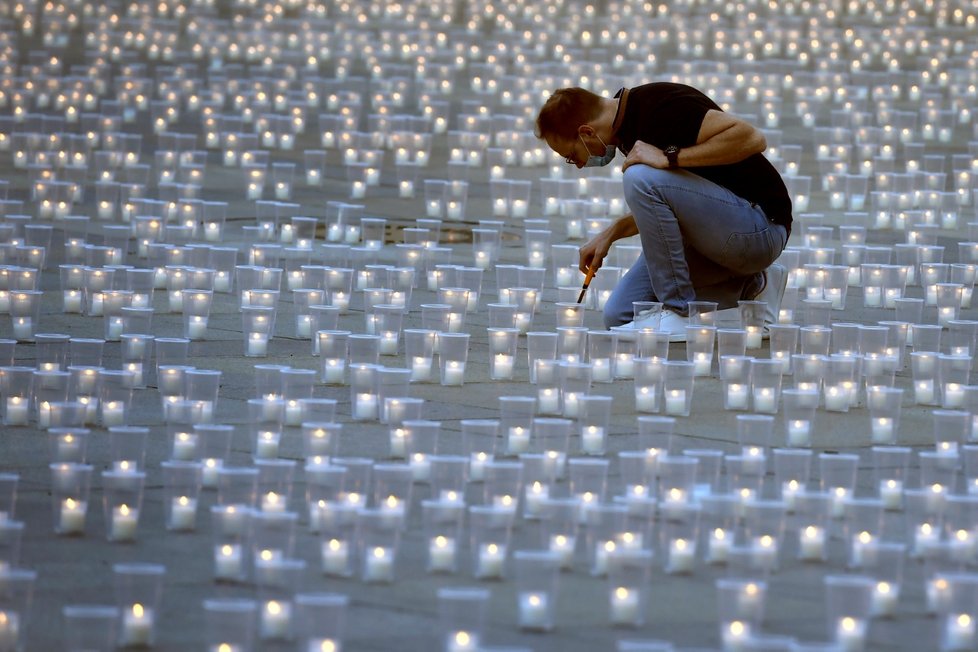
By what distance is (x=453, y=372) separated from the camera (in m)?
6.76

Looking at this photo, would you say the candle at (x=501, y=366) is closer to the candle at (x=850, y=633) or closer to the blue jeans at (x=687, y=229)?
the blue jeans at (x=687, y=229)

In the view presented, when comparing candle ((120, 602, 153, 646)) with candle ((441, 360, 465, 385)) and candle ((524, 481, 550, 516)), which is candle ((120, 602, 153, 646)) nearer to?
candle ((524, 481, 550, 516))

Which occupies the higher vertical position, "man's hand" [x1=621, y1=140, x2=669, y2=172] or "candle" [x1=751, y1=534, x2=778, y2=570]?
"man's hand" [x1=621, y1=140, x2=669, y2=172]

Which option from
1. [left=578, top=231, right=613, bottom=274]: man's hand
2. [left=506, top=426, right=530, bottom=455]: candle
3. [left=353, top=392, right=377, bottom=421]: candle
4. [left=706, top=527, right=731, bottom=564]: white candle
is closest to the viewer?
[left=706, top=527, right=731, bottom=564]: white candle

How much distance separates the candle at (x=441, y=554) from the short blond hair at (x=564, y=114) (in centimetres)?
260

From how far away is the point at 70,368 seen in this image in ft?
20.1

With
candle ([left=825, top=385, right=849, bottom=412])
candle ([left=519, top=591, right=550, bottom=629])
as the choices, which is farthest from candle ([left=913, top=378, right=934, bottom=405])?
candle ([left=519, top=591, right=550, bottom=629])

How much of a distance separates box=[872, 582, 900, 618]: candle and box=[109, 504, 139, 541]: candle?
206 centimetres

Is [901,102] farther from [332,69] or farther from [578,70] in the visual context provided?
[332,69]

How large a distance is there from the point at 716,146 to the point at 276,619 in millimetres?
3446

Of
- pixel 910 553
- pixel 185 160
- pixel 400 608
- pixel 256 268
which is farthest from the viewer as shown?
pixel 185 160

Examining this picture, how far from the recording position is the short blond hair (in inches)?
275

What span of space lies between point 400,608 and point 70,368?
210 cm

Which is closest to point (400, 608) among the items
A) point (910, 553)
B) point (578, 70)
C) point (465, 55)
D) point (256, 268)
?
point (910, 553)
